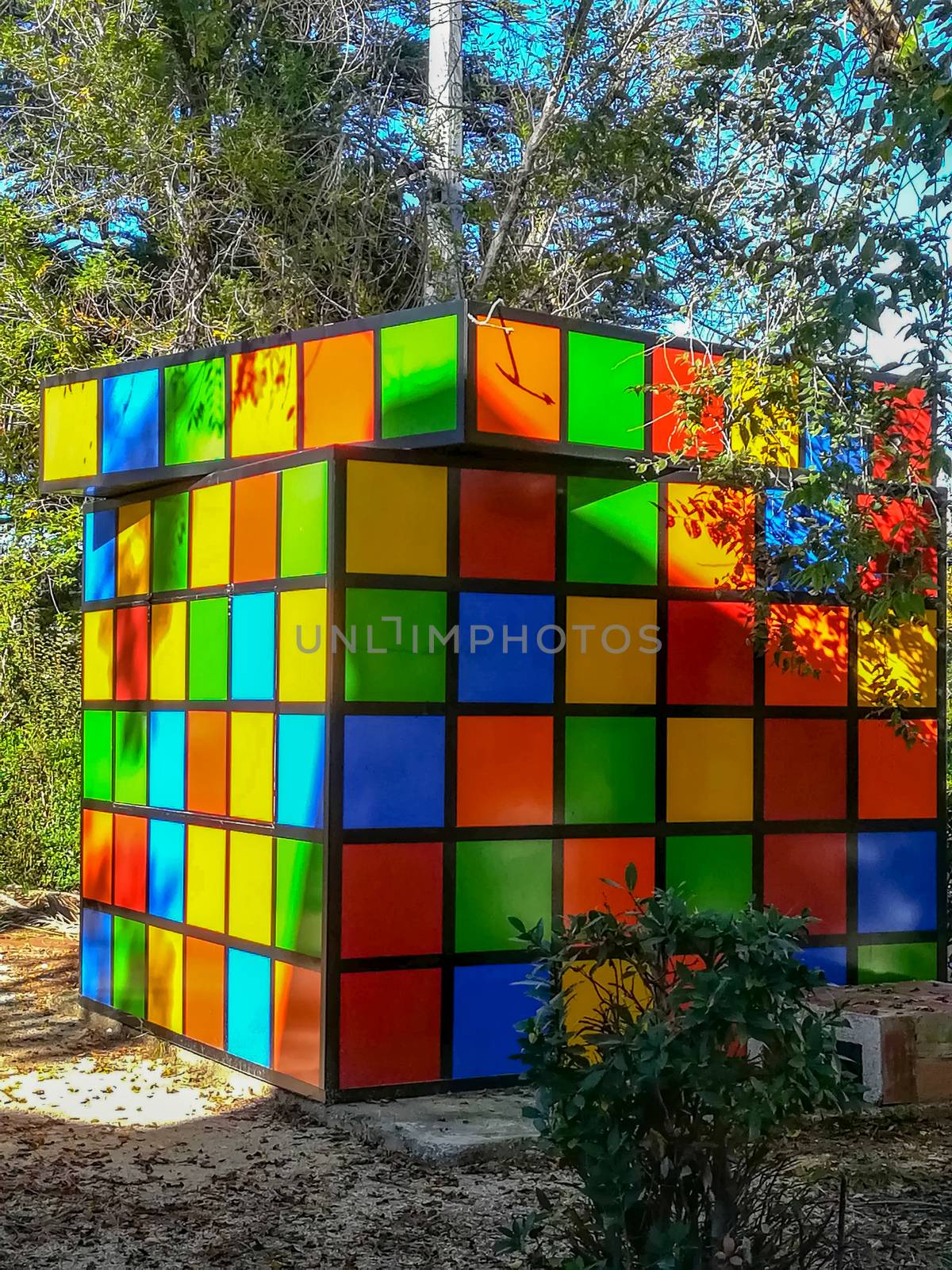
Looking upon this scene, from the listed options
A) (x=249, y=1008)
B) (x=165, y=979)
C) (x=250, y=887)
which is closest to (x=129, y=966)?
(x=165, y=979)

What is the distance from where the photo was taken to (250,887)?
725 cm

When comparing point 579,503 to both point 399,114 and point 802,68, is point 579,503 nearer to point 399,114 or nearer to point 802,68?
point 802,68

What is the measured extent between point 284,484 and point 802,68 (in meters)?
2.92

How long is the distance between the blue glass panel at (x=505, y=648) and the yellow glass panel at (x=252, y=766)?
977mm

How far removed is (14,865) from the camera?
13242mm

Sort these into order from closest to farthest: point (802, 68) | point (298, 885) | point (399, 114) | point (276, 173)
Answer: point (802, 68) → point (298, 885) → point (276, 173) → point (399, 114)

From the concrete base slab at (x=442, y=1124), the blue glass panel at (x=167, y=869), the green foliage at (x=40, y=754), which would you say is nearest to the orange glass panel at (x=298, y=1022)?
the concrete base slab at (x=442, y=1124)

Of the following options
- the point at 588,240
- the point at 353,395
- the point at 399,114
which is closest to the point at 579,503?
the point at 353,395

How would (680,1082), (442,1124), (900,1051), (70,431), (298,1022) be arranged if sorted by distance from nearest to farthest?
(680,1082)
(442,1124)
(900,1051)
(298,1022)
(70,431)

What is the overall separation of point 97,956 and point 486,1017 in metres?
2.99

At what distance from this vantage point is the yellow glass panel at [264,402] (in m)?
7.41

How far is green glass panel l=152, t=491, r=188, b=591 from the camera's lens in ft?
26.2

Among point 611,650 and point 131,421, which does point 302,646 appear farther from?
point 131,421

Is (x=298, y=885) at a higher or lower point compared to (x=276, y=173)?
lower
